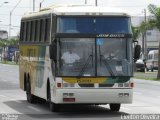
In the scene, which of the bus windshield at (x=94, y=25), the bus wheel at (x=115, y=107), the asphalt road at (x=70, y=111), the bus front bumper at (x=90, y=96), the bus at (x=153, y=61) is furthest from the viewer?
the bus at (x=153, y=61)

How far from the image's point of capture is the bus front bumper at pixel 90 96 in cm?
1812

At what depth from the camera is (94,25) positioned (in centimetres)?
1878

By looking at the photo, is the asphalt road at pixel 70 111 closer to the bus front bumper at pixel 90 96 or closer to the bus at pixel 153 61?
the bus front bumper at pixel 90 96

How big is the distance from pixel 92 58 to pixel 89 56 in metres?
0.10

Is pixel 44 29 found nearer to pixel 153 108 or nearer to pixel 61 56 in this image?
pixel 61 56

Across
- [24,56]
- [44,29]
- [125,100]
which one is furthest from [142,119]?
[24,56]

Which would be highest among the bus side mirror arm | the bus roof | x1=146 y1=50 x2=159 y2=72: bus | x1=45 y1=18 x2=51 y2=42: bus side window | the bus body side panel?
the bus roof

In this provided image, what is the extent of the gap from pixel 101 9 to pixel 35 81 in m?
4.27

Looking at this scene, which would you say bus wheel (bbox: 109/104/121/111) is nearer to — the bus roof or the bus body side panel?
the bus body side panel

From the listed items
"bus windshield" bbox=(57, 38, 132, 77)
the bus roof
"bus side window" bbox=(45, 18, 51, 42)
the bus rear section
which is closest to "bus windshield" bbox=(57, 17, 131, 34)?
the bus roof

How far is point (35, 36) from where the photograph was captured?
72.0 ft

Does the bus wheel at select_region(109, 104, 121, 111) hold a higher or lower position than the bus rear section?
lower

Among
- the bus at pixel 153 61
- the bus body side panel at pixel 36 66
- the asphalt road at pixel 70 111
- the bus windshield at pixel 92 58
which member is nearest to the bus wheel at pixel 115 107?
the asphalt road at pixel 70 111

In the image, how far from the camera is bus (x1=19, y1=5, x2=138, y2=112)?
1820cm
